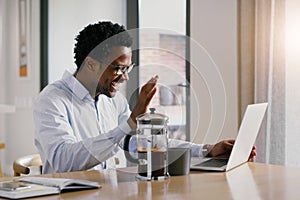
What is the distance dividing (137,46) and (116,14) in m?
2.89

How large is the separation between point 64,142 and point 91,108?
0.36 meters

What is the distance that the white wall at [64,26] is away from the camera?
17.9 feet

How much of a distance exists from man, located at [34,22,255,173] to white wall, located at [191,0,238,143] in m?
0.97

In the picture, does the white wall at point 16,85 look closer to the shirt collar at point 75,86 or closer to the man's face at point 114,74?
the shirt collar at point 75,86

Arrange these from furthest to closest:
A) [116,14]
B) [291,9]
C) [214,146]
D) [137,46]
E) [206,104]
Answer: [116,14] → [206,104] → [291,9] → [214,146] → [137,46]

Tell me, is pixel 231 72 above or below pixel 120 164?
above

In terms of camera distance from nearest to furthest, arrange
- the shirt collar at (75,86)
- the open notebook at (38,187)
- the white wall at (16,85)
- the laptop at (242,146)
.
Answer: the open notebook at (38,187)
the laptop at (242,146)
the shirt collar at (75,86)
the white wall at (16,85)

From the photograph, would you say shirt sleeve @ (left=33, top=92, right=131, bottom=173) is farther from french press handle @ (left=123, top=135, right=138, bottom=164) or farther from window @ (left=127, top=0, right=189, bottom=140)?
window @ (left=127, top=0, right=189, bottom=140)

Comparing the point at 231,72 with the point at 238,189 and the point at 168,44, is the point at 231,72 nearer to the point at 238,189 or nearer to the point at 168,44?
the point at 168,44

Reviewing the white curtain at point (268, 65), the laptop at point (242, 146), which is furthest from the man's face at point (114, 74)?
the white curtain at point (268, 65)

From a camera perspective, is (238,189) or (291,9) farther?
(291,9)

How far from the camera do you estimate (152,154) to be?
196cm

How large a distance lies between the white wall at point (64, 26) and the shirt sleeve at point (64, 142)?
3.10m

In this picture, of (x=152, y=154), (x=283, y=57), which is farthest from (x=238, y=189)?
(x=283, y=57)
